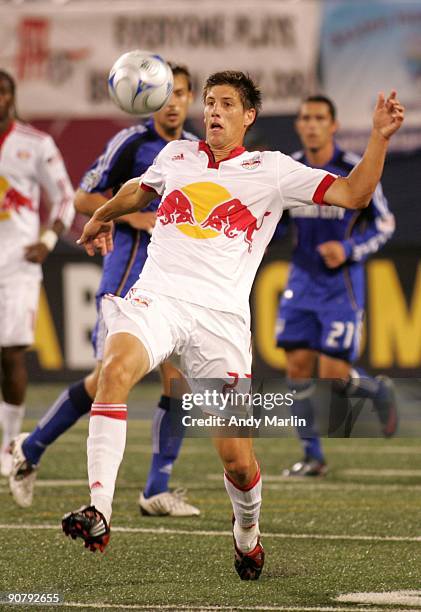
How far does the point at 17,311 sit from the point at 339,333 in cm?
214

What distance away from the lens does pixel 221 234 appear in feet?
17.1

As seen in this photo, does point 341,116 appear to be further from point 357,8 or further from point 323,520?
point 323,520

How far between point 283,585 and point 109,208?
1678 millimetres

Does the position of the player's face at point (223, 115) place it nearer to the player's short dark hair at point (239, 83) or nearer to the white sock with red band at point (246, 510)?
the player's short dark hair at point (239, 83)

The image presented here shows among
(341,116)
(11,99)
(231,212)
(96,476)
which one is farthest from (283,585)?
(341,116)

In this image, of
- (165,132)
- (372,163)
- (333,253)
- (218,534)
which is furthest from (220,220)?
(333,253)

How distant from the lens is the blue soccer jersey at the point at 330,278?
876cm

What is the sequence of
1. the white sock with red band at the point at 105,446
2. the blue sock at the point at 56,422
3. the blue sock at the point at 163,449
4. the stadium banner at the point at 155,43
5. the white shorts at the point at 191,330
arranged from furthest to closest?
the stadium banner at the point at 155,43 → the blue sock at the point at 56,422 → the blue sock at the point at 163,449 → the white shorts at the point at 191,330 → the white sock with red band at the point at 105,446

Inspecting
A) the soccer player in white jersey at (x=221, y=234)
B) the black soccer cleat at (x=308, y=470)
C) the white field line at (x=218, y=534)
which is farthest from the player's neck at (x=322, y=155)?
the soccer player in white jersey at (x=221, y=234)

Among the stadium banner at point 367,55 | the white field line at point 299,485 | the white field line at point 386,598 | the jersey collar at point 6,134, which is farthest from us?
the stadium banner at point 367,55

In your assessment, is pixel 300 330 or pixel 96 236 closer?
pixel 96 236

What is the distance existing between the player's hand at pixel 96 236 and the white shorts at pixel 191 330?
39cm

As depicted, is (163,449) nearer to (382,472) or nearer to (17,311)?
(17,311)

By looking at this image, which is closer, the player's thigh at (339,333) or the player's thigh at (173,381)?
the player's thigh at (173,381)
